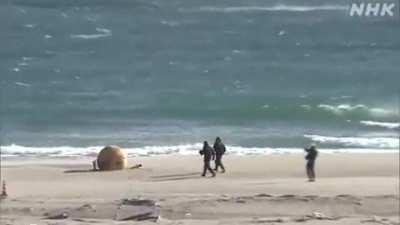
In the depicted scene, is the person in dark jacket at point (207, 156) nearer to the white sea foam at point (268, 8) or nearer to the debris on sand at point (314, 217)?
the debris on sand at point (314, 217)

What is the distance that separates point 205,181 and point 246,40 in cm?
3908

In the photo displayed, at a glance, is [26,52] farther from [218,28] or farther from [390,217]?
[390,217]

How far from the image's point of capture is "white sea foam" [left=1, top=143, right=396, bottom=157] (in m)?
34.6

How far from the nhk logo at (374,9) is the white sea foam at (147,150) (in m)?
36.4

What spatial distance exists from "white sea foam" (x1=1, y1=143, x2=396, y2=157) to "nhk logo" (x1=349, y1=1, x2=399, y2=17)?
36365mm

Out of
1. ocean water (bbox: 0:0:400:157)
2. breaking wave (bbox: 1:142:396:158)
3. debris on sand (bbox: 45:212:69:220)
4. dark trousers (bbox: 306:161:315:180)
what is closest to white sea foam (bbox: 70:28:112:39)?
ocean water (bbox: 0:0:400:157)

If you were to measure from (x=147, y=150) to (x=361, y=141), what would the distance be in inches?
237

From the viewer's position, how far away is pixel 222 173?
2952 cm

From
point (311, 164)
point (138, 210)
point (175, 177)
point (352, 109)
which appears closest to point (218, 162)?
point (175, 177)

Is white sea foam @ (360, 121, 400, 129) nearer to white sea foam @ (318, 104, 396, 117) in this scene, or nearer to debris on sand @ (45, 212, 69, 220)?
white sea foam @ (318, 104, 396, 117)

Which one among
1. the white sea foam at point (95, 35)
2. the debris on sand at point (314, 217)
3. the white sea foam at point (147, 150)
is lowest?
the debris on sand at point (314, 217)

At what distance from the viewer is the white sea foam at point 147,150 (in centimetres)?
3456

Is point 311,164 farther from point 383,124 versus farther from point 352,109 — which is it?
point 352,109

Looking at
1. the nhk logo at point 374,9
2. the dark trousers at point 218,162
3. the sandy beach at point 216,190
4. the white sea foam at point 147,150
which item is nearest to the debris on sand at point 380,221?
the sandy beach at point 216,190
